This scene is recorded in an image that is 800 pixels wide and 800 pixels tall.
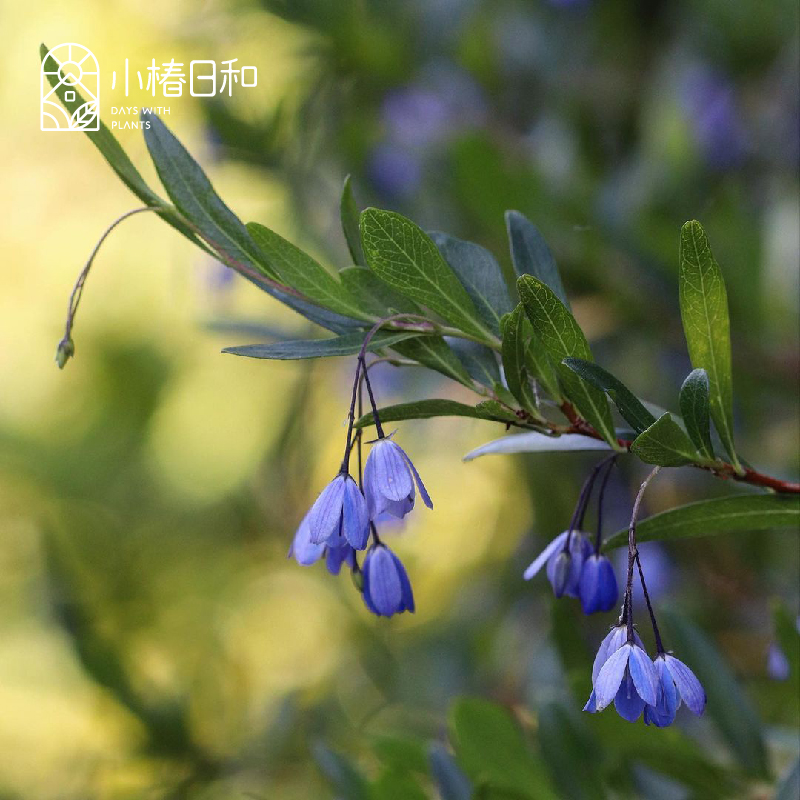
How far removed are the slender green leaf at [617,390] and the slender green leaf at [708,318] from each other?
85 mm

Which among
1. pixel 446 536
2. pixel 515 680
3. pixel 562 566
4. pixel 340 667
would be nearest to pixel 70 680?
pixel 340 667

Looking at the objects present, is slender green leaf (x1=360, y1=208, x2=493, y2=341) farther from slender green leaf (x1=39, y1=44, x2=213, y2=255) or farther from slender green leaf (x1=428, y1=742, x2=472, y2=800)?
slender green leaf (x1=428, y1=742, x2=472, y2=800)

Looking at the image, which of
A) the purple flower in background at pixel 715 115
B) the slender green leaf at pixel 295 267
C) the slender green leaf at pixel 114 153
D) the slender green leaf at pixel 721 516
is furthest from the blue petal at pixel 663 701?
the purple flower in background at pixel 715 115

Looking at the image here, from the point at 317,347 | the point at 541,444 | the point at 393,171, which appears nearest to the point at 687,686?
the point at 541,444

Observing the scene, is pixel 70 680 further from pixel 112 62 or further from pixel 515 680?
pixel 112 62

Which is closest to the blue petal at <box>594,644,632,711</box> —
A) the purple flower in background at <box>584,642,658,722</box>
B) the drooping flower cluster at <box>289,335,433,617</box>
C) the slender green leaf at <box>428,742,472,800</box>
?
the purple flower in background at <box>584,642,658,722</box>

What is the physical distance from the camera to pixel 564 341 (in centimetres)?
85

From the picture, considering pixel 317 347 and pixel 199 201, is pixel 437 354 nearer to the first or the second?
pixel 317 347

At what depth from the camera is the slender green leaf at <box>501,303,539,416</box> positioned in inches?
32.9

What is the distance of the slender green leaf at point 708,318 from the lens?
33.3 inches

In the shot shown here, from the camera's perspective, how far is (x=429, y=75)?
2.58m

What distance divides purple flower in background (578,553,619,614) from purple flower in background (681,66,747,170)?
1.55 m

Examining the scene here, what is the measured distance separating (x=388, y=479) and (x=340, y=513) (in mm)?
59

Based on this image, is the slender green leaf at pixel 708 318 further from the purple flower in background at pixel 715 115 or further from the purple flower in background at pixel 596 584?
the purple flower in background at pixel 715 115
